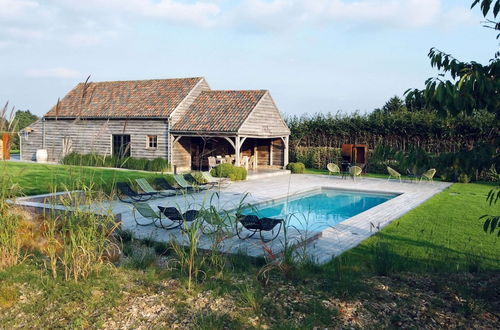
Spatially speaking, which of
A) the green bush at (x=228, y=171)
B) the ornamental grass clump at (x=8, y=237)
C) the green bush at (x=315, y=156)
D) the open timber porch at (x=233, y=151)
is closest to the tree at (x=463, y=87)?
the ornamental grass clump at (x=8, y=237)

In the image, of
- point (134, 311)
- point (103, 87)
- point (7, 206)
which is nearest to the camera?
point (134, 311)

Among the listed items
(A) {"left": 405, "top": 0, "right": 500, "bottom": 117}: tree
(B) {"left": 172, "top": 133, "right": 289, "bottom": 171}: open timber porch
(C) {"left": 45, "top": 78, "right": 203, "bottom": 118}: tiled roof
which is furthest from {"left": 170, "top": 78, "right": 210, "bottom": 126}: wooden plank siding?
(A) {"left": 405, "top": 0, "right": 500, "bottom": 117}: tree

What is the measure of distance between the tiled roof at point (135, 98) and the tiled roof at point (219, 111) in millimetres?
870

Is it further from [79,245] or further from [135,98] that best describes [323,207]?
[135,98]

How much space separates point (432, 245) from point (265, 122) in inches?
599

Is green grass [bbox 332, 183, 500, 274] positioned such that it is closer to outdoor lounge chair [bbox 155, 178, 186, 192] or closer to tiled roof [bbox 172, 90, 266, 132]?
outdoor lounge chair [bbox 155, 178, 186, 192]

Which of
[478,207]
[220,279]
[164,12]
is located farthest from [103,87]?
[220,279]

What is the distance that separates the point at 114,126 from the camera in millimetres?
22266

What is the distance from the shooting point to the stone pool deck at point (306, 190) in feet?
23.2

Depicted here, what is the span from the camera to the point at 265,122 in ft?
71.7

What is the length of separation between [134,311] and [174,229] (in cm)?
417

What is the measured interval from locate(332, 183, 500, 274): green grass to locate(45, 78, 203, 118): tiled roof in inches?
565

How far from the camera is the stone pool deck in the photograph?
279 inches

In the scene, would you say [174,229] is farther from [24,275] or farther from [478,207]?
[478,207]
